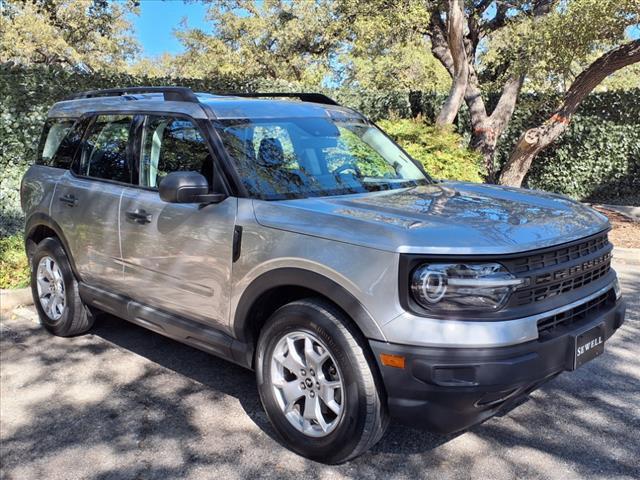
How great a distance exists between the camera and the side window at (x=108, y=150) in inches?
167

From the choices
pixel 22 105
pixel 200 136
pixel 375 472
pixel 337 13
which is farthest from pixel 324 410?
pixel 337 13

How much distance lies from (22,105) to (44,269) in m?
4.57

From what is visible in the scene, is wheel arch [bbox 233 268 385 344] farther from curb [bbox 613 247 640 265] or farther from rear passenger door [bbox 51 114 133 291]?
curb [bbox 613 247 640 265]

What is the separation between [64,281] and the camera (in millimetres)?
4727

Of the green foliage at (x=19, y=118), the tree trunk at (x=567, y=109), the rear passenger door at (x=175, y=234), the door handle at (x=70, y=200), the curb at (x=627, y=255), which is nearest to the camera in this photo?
the rear passenger door at (x=175, y=234)

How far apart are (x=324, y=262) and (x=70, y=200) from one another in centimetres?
254

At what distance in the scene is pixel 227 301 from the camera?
11.2 ft

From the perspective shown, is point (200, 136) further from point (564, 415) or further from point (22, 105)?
point (22, 105)

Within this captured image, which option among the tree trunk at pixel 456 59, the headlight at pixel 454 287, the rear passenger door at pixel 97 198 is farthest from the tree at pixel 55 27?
the headlight at pixel 454 287

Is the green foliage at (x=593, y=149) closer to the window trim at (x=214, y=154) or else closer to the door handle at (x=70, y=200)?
the window trim at (x=214, y=154)

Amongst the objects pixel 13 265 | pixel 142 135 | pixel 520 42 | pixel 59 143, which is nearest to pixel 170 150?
pixel 142 135

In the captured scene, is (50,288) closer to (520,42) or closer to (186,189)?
(186,189)

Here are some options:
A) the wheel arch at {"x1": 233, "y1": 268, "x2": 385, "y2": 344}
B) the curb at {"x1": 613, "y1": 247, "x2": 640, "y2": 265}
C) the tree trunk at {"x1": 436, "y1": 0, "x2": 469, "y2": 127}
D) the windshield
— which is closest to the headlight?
the wheel arch at {"x1": 233, "y1": 268, "x2": 385, "y2": 344}

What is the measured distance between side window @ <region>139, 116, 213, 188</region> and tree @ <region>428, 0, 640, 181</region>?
23.1 ft
